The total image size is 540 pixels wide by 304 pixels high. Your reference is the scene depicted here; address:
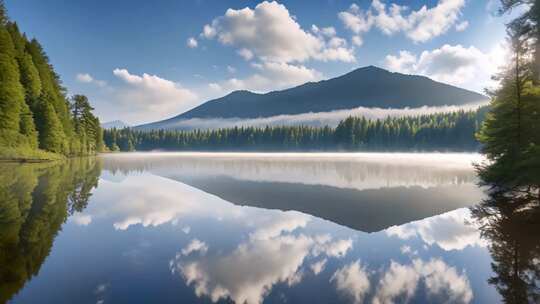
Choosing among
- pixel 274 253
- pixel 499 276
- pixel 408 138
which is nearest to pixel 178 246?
pixel 274 253

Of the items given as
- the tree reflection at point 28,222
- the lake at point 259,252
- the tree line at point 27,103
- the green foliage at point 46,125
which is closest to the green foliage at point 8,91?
the tree line at point 27,103

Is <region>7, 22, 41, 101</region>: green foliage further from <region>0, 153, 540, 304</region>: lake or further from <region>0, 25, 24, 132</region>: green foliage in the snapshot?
<region>0, 153, 540, 304</region>: lake

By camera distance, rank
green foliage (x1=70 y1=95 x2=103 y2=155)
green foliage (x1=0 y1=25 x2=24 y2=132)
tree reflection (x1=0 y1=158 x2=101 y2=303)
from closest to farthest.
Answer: tree reflection (x1=0 y1=158 x2=101 y2=303) → green foliage (x1=0 y1=25 x2=24 y2=132) → green foliage (x1=70 y1=95 x2=103 y2=155)

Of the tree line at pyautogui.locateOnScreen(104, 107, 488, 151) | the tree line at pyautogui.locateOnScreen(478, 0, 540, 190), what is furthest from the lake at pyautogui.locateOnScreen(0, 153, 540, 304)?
the tree line at pyautogui.locateOnScreen(104, 107, 488, 151)

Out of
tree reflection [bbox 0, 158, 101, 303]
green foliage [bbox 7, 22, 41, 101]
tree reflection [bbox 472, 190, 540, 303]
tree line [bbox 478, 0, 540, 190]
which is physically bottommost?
tree reflection [bbox 472, 190, 540, 303]

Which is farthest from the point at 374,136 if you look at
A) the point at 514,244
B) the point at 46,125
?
the point at 514,244

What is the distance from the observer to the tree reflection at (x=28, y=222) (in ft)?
19.7

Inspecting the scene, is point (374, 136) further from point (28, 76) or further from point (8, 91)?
point (8, 91)

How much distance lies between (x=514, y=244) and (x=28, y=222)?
13909 mm

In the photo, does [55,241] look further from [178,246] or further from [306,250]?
[306,250]

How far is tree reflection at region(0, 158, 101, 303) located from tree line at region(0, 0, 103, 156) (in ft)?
79.2

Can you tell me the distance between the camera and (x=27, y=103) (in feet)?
149

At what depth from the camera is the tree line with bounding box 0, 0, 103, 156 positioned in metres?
36.3

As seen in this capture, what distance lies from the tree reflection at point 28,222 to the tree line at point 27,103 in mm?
24148
